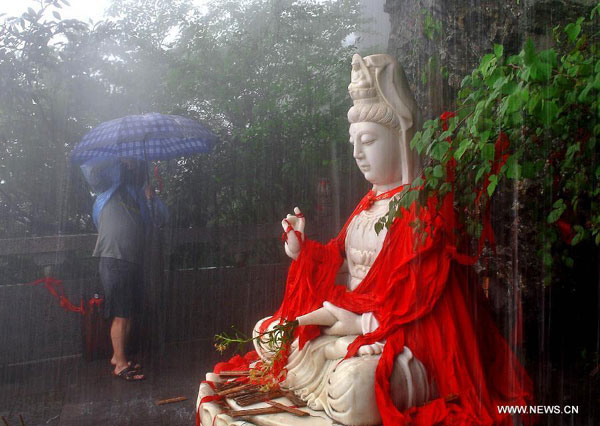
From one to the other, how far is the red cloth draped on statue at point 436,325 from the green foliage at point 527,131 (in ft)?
0.77

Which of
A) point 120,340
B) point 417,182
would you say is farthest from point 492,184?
point 120,340

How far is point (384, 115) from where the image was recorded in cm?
281

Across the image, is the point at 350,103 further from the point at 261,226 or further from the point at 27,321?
the point at 27,321

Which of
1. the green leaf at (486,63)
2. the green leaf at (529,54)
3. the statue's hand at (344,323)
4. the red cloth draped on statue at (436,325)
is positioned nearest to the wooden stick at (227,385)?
the red cloth draped on statue at (436,325)

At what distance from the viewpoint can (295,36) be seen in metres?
5.37

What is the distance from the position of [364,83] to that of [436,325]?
3.93 feet

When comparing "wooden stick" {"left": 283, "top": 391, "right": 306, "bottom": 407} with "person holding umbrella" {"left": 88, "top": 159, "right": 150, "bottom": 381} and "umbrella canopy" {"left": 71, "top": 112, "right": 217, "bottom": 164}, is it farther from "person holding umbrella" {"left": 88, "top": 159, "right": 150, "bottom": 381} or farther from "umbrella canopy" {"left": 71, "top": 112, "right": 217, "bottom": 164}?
"umbrella canopy" {"left": 71, "top": 112, "right": 217, "bottom": 164}

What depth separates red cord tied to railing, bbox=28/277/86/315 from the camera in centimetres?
501

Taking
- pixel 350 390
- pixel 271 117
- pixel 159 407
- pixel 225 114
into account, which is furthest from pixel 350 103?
pixel 350 390

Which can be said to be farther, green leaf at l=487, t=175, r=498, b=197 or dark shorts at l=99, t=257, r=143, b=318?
dark shorts at l=99, t=257, r=143, b=318

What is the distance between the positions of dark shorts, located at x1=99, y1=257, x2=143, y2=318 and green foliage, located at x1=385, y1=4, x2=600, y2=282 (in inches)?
125

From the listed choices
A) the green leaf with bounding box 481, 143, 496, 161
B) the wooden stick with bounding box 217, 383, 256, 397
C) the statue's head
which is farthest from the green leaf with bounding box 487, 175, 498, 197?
the wooden stick with bounding box 217, 383, 256, 397

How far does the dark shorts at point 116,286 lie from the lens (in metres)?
4.89

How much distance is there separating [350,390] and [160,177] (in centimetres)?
355
